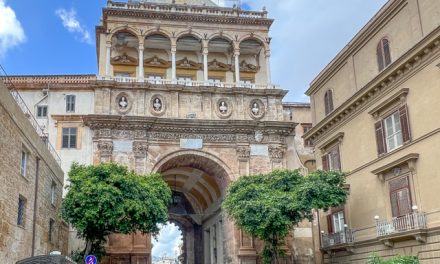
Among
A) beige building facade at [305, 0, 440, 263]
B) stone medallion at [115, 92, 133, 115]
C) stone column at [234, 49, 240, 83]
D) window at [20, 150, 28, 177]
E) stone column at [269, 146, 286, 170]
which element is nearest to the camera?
window at [20, 150, 28, 177]

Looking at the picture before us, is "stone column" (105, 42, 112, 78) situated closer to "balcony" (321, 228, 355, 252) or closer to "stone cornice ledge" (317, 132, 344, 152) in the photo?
"stone cornice ledge" (317, 132, 344, 152)

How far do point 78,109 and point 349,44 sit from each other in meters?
17.0

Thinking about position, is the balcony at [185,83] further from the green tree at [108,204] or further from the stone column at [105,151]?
the green tree at [108,204]

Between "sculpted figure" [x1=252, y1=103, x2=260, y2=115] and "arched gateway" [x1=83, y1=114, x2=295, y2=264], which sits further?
"sculpted figure" [x1=252, y1=103, x2=260, y2=115]

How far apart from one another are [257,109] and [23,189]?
63.5 feet

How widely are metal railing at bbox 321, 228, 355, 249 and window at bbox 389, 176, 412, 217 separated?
4213mm

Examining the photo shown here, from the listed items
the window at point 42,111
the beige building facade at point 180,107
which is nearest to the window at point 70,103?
the beige building facade at point 180,107

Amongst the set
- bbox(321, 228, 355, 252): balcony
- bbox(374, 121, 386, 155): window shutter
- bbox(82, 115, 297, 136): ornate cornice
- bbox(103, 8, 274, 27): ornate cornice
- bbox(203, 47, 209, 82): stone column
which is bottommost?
bbox(321, 228, 355, 252): balcony

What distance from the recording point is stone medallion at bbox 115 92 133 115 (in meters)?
32.8

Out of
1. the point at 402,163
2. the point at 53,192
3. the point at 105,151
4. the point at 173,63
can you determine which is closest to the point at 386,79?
the point at 402,163

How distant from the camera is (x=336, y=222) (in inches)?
1085

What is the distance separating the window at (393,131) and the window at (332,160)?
15.0 ft

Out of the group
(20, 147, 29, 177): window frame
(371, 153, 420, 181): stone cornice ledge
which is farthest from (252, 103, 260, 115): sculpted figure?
(20, 147, 29, 177): window frame

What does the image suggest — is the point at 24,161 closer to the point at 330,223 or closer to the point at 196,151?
the point at 196,151
